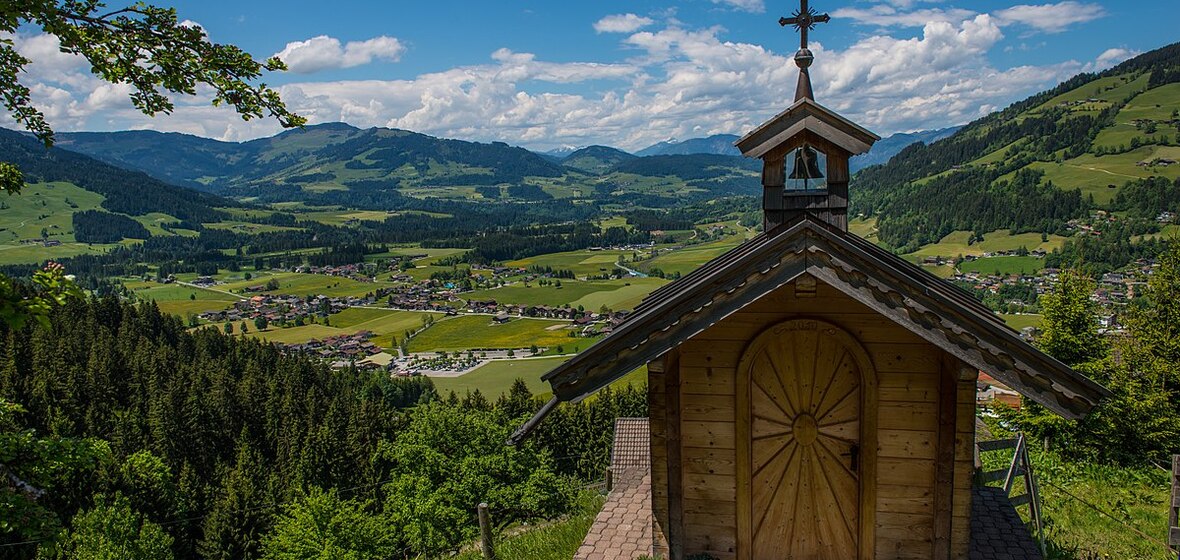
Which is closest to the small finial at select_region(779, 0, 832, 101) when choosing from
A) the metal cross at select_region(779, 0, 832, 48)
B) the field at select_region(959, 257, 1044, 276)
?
the metal cross at select_region(779, 0, 832, 48)

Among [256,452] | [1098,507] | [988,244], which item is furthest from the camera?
[988,244]

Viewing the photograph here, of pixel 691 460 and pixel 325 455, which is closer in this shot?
pixel 691 460

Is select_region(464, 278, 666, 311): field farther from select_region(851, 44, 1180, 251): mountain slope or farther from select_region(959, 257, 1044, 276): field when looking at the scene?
select_region(851, 44, 1180, 251): mountain slope

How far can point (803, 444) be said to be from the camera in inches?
309

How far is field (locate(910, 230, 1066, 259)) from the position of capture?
136875 mm

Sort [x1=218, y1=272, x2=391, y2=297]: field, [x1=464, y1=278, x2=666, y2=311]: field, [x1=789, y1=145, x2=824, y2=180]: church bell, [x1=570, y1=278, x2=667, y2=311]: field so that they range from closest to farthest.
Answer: [x1=789, y1=145, x2=824, y2=180]: church bell, [x1=570, y1=278, x2=667, y2=311]: field, [x1=464, y1=278, x2=666, y2=311]: field, [x1=218, y1=272, x2=391, y2=297]: field

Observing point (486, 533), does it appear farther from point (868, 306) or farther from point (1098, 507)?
point (1098, 507)

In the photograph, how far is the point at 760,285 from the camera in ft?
21.4

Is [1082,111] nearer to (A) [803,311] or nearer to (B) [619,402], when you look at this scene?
(B) [619,402]

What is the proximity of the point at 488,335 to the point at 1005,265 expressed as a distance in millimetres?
106226

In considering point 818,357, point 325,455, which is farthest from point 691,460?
point 325,455

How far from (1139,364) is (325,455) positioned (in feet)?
156

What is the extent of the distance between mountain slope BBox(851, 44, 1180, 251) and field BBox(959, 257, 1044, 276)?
19.8m

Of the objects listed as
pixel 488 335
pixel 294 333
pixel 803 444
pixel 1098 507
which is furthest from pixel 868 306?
pixel 294 333
